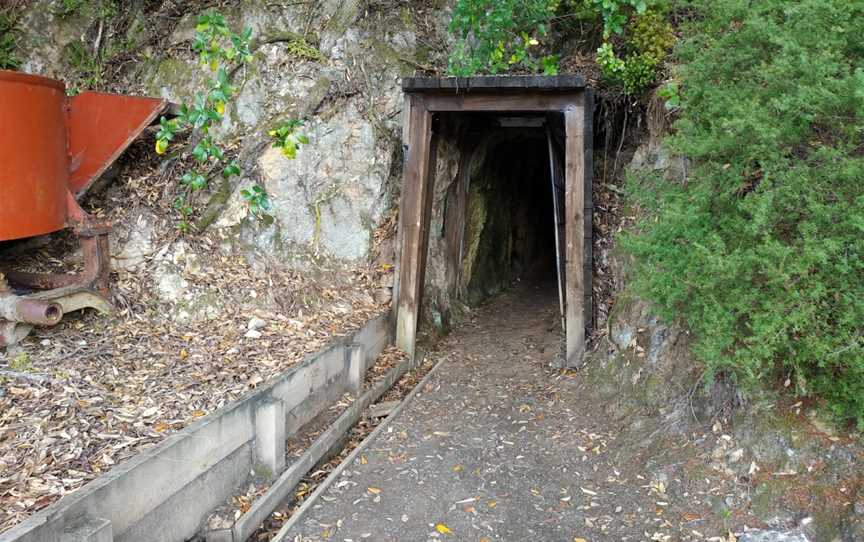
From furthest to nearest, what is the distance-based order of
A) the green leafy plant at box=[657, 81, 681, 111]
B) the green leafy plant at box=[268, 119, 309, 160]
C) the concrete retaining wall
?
the green leafy plant at box=[657, 81, 681, 111], the green leafy plant at box=[268, 119, 309, 160], the concrete retaining wall

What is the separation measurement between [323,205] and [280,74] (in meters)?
1.78

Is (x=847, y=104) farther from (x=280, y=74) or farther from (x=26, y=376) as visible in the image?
(x=280, y=74)

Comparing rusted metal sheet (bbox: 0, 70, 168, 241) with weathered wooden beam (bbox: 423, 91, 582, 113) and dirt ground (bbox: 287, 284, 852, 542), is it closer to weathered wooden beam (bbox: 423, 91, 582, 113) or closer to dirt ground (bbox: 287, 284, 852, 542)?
weathered wooden beam (bbox: 423, 91, 582, 113)

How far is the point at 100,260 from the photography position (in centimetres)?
559

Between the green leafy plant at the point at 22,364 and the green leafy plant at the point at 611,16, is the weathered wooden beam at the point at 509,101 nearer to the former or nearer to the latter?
the green leafy plant at the point at 611,16

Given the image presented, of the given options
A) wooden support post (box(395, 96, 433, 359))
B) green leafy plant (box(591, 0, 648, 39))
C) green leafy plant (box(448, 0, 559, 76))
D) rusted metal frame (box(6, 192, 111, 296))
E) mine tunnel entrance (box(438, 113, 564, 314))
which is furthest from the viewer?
mine tunnel entrance (box(438, 113, 564, 314))

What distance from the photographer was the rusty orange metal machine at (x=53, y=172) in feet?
15.5

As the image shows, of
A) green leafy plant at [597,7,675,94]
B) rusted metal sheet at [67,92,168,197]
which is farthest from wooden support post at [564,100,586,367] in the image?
rusted metal sheet at [67,92,168,197]

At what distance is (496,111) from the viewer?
6.51 m

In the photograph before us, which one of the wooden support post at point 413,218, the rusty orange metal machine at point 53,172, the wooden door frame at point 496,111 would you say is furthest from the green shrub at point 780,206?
the rusty orange metal machine at point 53,172

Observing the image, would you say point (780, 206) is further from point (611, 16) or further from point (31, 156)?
point (31, 156)

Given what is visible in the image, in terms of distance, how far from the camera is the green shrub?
3398 mm

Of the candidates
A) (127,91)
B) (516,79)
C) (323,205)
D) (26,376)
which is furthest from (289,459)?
(127,91)

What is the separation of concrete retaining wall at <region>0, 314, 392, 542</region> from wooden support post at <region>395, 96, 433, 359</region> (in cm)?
148
